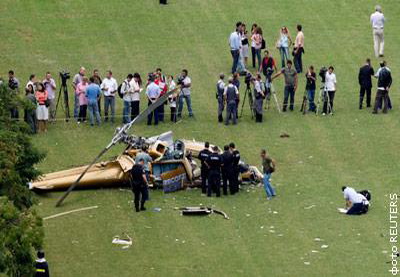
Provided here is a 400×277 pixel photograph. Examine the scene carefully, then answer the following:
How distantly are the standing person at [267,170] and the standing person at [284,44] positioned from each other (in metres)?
13.0

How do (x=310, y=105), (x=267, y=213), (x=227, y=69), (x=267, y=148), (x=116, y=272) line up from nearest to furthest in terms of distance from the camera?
(x=116, y=272) < (x=267, y=213) < (x=267, y=148) < (x=310, y=105) < (x=227, y=69)

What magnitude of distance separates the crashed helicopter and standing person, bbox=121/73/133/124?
5.28 metres

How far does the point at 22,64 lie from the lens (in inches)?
2215

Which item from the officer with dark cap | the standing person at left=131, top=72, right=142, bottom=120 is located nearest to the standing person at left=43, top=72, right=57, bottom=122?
the standing person at left=131, top=72, right=142, bottom=120

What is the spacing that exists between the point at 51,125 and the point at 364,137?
34.3 ft

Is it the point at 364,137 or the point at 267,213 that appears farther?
the point at 364,137

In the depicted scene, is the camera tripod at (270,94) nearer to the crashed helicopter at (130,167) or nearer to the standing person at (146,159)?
the crashed helicopter at (130,167)

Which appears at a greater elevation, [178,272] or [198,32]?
[198,32]

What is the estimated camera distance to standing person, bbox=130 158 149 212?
41969 millimetres

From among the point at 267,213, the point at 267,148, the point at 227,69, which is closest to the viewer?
the point at 267,213

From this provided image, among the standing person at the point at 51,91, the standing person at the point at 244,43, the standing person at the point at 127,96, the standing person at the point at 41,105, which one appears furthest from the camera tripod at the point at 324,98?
the standing person at the point at 41,105

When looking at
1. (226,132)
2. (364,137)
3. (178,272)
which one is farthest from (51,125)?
(178,272)

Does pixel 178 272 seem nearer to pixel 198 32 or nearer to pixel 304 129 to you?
pixel 304 129

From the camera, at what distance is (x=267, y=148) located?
48000 millimetres
